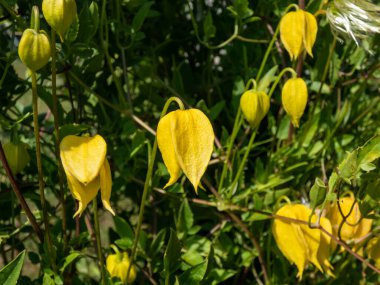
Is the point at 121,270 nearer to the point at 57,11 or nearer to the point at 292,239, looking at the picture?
the point at 292,239

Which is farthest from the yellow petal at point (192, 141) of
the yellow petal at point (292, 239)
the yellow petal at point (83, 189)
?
the yellow petal at point (292, 239)

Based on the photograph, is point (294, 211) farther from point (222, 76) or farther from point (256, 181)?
point (222, 76)

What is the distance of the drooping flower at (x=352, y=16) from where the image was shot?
3.46ft

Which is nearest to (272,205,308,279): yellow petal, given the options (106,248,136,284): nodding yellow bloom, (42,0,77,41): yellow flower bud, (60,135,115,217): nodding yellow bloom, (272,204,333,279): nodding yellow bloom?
(272,204,333,279): nodding yellow bloom

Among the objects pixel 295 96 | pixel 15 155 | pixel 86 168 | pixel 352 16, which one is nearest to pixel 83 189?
pixel 86 168

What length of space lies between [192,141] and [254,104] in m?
0.24

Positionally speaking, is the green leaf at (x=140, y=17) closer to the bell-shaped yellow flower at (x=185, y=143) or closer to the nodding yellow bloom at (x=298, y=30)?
the nodding yellow bloom at (x=298, y=30)

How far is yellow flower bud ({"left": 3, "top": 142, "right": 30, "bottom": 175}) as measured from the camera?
102 cm

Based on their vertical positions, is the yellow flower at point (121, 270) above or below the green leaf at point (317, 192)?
below

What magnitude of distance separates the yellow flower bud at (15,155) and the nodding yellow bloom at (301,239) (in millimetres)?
407

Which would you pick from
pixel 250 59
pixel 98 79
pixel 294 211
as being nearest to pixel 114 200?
pixel 98 79

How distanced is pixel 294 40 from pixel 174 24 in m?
0.56

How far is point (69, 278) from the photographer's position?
110 centimetres

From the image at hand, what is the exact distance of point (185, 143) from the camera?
777 millimetres
